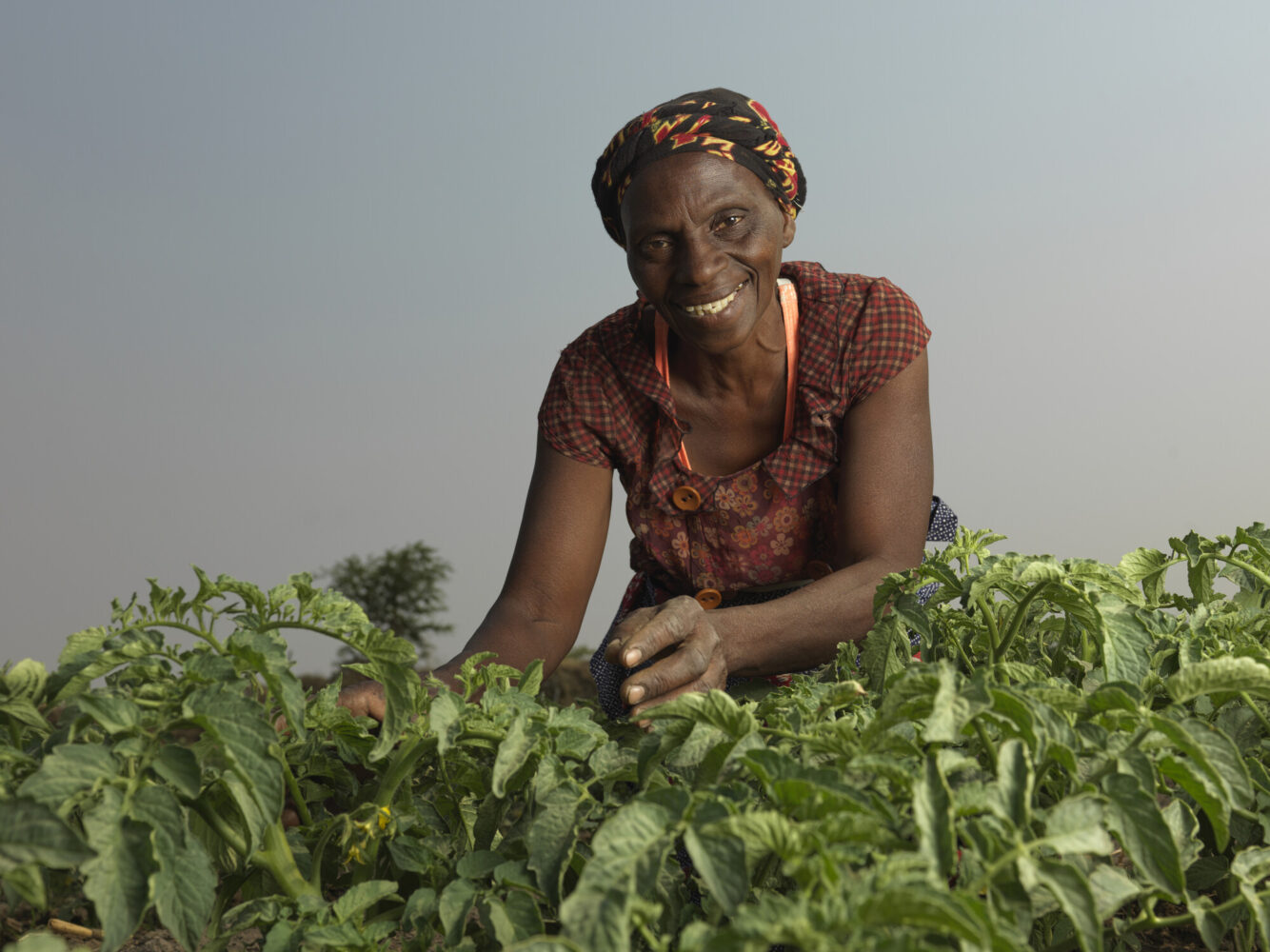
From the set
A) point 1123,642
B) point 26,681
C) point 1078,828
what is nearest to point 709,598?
point 1123,642

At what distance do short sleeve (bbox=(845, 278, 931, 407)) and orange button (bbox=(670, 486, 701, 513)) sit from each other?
1.66 feet

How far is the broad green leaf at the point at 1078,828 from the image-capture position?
0.86 m

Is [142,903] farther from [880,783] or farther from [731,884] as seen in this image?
[880,783]

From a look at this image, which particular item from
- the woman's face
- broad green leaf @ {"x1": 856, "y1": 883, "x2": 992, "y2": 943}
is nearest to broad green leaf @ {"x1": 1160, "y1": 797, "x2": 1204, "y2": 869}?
broad green leaf @ {"x1": 856, "y1": 883, "x2": 992, "y2": 943}

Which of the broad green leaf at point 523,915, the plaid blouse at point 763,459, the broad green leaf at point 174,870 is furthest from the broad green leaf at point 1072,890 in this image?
the plaid blouse at point 763,459

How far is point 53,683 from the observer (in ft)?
3.84

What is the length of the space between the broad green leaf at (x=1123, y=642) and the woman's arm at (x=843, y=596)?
668mm

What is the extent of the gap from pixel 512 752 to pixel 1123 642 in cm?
68

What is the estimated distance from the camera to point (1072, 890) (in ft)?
2.84

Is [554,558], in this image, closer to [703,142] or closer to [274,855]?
[703,142]

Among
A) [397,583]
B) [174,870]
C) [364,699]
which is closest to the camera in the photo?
[174,870]

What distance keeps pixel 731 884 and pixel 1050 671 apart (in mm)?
985

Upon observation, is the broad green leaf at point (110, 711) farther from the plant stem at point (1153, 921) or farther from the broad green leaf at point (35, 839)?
the plant stem at point (1153, 921)

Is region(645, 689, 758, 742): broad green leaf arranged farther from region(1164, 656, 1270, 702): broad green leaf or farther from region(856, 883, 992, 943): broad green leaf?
region(1164, 656, 1270, 702): broad green leaf
